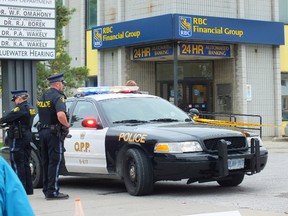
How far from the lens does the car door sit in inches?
384

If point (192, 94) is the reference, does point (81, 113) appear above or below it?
below

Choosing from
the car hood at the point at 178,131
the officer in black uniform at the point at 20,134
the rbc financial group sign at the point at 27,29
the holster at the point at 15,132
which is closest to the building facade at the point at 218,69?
the rbc financial group sign at the point at 27,29

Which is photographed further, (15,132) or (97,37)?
(97,37)

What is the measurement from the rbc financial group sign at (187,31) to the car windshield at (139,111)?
39.3 ft

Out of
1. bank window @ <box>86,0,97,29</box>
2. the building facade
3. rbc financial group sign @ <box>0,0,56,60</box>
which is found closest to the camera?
rbc financial group sign @ <box>0,0,56,60</box>

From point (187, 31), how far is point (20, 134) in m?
13.8

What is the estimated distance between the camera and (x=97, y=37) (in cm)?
2605

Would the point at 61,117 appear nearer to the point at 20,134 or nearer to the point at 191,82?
the point at 20,134

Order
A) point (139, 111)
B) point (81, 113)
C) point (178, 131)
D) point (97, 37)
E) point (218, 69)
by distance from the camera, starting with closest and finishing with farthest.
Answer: point (178, 131) < point (139, 111) < point (81, 113) < point (218, 69) < point (97, 37)

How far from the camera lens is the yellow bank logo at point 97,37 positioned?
84.7 ft

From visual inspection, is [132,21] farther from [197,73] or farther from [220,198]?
[220,198]

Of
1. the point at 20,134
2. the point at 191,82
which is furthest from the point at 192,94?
the point at 20,134

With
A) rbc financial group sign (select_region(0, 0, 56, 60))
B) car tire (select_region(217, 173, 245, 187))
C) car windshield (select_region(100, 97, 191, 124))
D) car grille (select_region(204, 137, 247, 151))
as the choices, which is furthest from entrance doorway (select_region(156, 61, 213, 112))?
car grille (select_region(204, 137, 247, 151))

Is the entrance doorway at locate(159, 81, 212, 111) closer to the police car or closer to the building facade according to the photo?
the building facade
